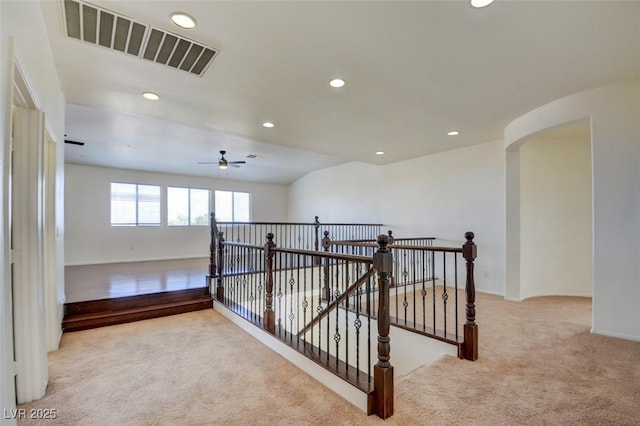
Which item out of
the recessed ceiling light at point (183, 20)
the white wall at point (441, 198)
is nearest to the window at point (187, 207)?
the white wall at point (441, 198)

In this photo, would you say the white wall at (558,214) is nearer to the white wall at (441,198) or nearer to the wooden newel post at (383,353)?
the white wall at (441,198)

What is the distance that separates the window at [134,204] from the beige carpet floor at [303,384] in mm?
5461

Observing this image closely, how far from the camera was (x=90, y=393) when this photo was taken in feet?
7.45

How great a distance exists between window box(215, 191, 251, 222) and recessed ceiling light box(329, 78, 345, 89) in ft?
24.8

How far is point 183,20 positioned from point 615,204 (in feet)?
15.1

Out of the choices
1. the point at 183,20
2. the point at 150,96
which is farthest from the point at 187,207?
the point at 183,20

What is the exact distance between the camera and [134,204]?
836 centimetres

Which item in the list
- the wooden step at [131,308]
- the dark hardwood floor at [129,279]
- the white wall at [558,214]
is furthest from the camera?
the white wall at [558,214]

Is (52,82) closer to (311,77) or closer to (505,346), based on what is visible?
(311,77)

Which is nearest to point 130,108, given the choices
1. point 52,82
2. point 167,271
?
point 52,82

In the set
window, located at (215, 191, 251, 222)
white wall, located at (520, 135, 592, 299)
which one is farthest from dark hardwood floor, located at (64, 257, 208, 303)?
white wall, located at (520, 135, 592, 299)

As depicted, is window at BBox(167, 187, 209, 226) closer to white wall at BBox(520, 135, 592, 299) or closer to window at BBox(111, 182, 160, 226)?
window at BBox(111, 182, 160, 226)

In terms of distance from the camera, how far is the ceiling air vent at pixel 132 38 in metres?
2.16

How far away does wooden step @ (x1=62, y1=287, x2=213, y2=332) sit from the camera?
376cm
